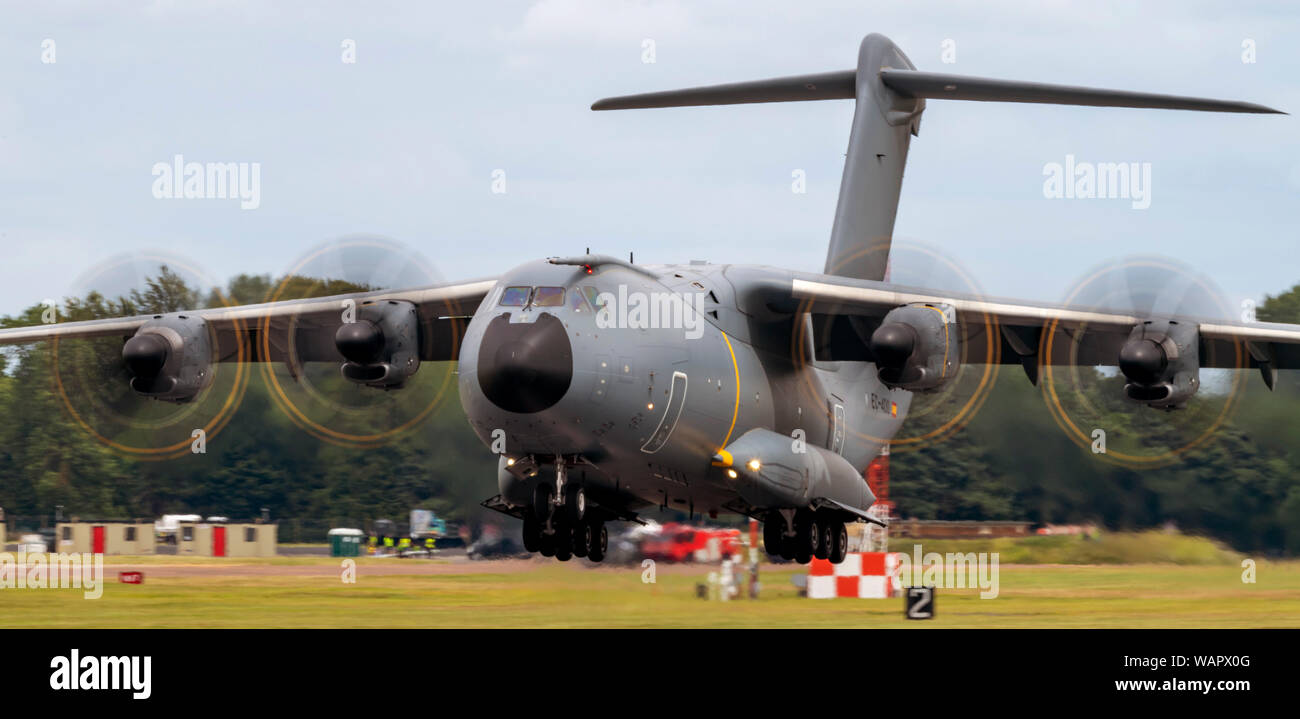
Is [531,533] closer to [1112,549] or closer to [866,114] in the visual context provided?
[866,114]

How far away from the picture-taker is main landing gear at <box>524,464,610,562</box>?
648 inches

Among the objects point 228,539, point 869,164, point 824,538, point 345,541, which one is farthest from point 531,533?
point 345,541

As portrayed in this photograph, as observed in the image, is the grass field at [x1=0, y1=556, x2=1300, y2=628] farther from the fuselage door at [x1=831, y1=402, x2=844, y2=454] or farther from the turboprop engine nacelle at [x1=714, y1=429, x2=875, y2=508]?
the fuselage door at [x1=831, y1=402, x2=844, y2=454]

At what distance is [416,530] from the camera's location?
2588 centimetres

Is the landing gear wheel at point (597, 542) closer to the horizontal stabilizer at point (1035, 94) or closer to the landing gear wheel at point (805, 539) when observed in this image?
the landing gear wheel at point (805, 539)

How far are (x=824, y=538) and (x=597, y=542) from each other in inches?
115

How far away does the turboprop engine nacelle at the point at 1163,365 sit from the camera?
56.4 ft

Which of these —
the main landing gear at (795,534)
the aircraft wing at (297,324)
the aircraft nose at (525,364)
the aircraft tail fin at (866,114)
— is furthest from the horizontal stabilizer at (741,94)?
the aircraft nose at (525,364)

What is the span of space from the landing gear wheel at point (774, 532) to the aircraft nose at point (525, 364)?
4.53 meters

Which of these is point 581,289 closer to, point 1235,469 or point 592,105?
point 592,105

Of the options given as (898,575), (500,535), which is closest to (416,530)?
(500,535)

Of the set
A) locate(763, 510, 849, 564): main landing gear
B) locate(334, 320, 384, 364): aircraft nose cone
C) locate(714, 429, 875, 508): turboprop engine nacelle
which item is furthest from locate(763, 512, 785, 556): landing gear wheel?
locate(334, 320, 384, 364): aircraft nose cone
